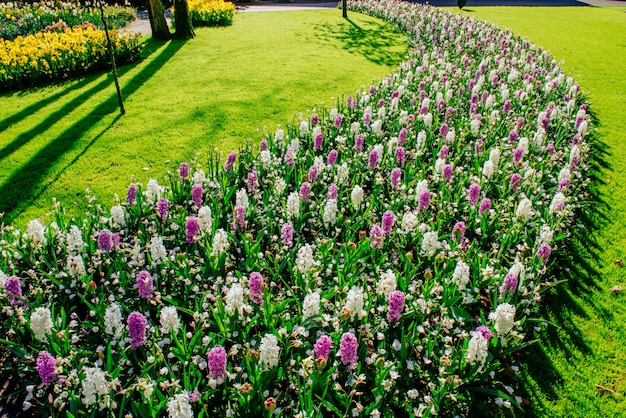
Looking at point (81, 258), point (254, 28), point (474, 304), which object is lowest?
point (474, 304)

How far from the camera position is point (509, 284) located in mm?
3439

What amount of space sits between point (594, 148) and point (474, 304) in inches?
200

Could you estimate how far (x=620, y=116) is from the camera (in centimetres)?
864

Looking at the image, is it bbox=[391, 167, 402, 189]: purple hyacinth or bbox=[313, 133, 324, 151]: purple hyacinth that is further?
bbox=[313, 133, 324, 151]: purple hyacinth

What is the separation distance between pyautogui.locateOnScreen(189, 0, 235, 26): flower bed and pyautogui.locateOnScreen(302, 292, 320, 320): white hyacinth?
50.9 feet

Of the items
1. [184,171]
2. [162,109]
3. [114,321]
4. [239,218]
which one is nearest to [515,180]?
[239,218]

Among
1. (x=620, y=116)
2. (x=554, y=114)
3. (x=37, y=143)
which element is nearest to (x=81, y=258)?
(x=37, y=143)

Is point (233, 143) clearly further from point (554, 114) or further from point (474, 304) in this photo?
point (554, 114)

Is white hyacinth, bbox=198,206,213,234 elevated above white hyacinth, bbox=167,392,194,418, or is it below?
above

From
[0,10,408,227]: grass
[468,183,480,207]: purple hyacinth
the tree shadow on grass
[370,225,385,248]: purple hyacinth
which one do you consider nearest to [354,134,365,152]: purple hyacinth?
[0,10,408,227]: grass

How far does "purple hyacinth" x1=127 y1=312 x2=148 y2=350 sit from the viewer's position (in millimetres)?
2867

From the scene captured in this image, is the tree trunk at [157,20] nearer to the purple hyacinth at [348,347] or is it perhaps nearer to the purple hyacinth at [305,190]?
the purple hyacinth at [305,190]

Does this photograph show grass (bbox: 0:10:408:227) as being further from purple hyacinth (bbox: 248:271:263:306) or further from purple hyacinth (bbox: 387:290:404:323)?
purple hyacinth (bbox: 387:290:404:323)

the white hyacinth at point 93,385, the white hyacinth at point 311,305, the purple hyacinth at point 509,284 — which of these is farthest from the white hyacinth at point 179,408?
the purple hyacinth at point 509,284
